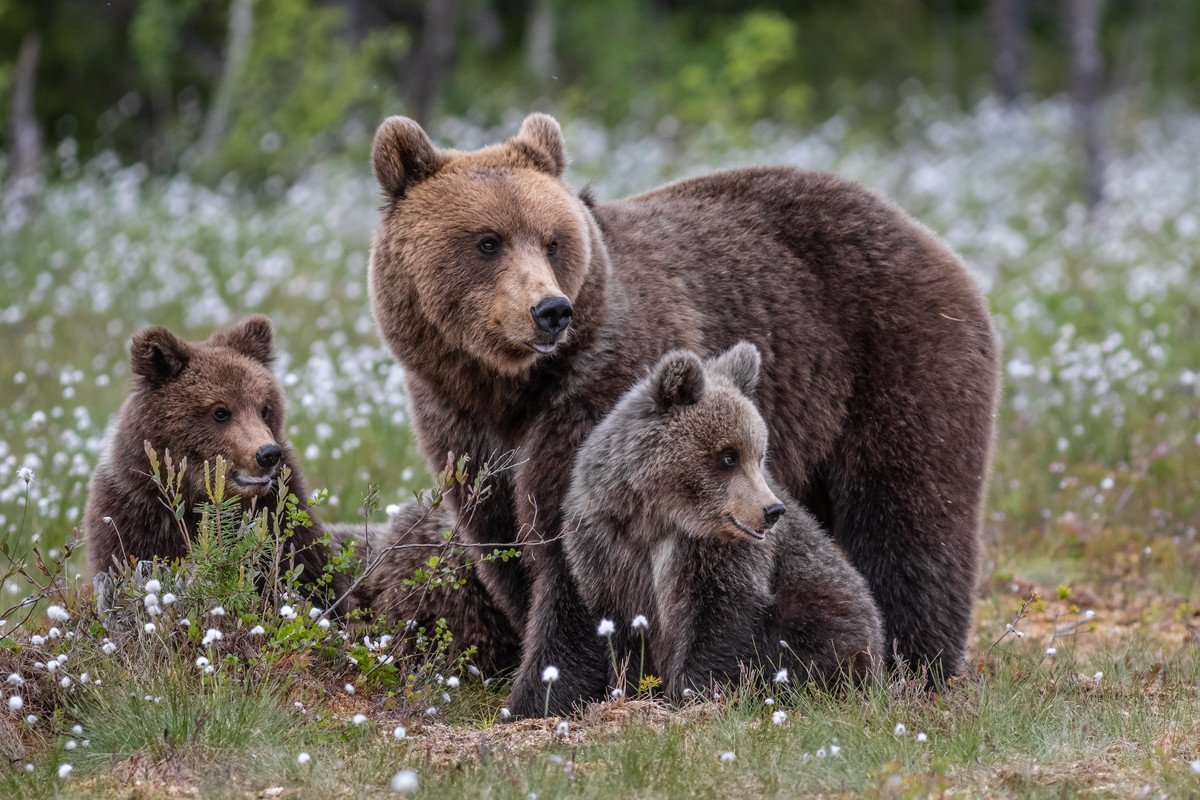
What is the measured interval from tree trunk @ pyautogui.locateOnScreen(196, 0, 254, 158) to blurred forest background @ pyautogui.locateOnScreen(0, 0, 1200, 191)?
0.03 metres

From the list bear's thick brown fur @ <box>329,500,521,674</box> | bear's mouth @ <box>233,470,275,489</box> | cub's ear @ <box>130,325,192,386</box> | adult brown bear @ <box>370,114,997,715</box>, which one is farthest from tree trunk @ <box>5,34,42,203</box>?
adult brown bear @ <box>370,114,997,715</box>

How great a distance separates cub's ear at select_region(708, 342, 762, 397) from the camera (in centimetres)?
559

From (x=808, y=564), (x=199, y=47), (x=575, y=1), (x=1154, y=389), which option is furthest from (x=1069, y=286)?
(x=575, y=1)

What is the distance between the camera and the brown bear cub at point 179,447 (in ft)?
19.4

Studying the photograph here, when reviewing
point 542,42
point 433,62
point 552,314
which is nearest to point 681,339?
point 552,314

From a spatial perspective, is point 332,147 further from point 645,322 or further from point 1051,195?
point 645,322

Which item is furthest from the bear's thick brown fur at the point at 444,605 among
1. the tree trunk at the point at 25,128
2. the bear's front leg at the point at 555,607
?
the tree trunk at the point at 25,128

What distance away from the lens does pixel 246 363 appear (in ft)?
20.6

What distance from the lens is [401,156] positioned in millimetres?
5543

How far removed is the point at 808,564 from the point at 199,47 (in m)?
18.8

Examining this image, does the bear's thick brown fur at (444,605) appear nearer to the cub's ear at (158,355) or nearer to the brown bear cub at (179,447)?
the brown bear cub at (179,447)

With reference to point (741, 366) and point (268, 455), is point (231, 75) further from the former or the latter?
point (741, 366)

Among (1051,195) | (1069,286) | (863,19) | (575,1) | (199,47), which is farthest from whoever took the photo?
(863,19)

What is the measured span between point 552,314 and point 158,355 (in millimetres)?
1943
